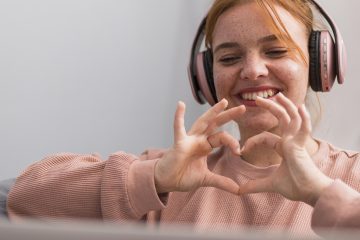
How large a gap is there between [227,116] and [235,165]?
0.72 ft

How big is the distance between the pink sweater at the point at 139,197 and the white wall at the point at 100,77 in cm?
48

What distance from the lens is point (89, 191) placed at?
1.00 metres

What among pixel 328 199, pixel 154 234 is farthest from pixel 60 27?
pixel 154 234

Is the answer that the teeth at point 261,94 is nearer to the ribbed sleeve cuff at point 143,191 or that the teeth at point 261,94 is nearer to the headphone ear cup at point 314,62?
the headphone ear cup at point 314,62

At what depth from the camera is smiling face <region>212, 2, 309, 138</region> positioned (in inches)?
42.7

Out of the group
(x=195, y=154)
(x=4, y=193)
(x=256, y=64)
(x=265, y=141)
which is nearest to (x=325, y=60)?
(x=256, y=64)

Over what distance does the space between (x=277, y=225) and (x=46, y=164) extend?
498 mm

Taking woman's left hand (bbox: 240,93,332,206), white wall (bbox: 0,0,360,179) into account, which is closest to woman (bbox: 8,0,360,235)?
woman's left hand (bbox: 240,93,332,206)

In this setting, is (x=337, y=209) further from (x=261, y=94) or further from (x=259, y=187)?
(x=261, y=94)

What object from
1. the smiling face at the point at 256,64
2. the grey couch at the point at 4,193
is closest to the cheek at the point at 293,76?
the smiling face at the point at 256,64

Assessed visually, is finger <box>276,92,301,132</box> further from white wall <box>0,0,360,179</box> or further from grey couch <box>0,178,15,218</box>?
white wall <box>0,0,360,179</box>

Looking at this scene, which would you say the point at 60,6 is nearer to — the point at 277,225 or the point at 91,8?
the point at 91,8

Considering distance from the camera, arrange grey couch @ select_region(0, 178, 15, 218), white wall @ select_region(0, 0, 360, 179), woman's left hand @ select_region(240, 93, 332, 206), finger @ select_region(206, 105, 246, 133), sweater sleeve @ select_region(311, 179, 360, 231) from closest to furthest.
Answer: sweater sleeve @ select_region(311, 179, 360, 231)
woman's left hand @ select_region(240, 93, 332, 206)
finger @ select_region(206, 105, 246, 133)
grey couch @ select_region(0, 178, 15, 218)
white wall @ select_region(0, 0, 360, 179)

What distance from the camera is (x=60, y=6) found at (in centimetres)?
161
